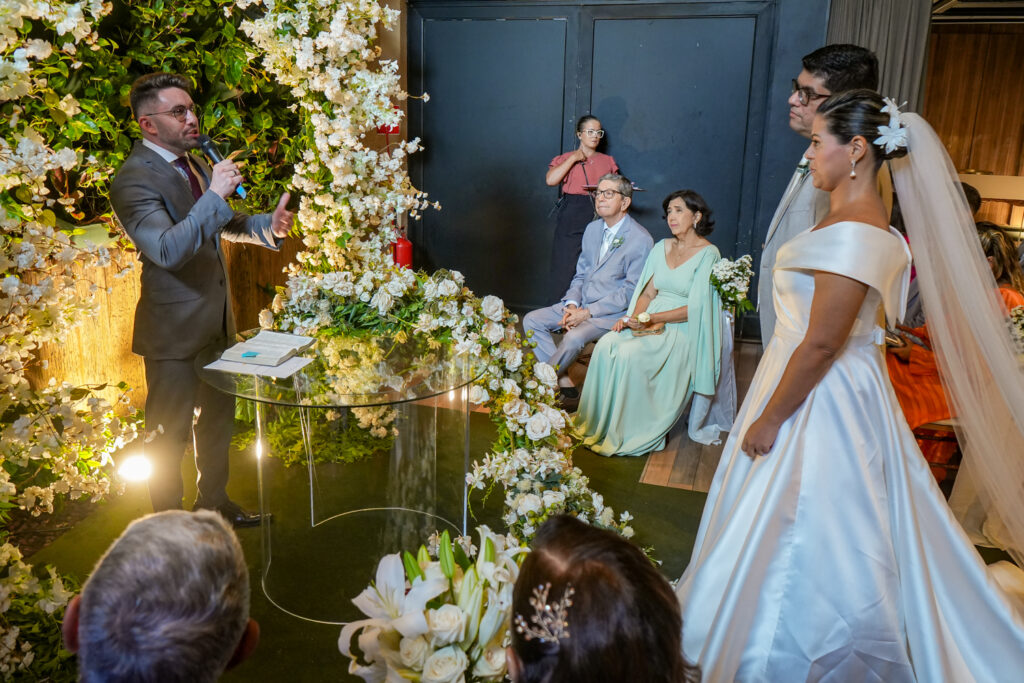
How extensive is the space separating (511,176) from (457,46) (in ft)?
4.10

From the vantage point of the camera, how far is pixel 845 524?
2.39 metres

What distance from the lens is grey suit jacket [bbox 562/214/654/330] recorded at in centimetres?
500

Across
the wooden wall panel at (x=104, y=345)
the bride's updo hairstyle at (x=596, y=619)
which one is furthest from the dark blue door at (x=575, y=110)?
the bride's updo hairstyle at (x=596, y=619)

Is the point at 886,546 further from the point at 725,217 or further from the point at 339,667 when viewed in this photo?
the point at 725,217

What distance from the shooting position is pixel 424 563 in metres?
1.64

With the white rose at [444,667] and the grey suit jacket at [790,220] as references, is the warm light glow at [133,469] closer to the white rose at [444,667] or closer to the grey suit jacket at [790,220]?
the white rose at [444,667]

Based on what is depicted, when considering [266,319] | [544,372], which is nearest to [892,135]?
[544,372]

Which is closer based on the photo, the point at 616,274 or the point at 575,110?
the point at 616,274

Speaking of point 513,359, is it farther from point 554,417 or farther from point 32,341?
point 32,341

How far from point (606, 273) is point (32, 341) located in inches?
133

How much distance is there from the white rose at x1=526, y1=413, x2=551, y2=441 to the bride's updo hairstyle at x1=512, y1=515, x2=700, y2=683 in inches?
71.8

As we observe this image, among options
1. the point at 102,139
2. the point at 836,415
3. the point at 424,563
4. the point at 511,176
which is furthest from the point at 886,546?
the point at 511,176

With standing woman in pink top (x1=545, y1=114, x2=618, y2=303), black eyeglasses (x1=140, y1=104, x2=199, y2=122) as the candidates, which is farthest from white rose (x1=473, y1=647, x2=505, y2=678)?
standing woman in pink top (x1=545, y1=114, x2=618, y2=303)

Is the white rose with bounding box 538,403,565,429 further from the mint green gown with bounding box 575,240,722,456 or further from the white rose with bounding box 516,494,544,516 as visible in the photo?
the mint green gown with bounding box 575,240,722,456
